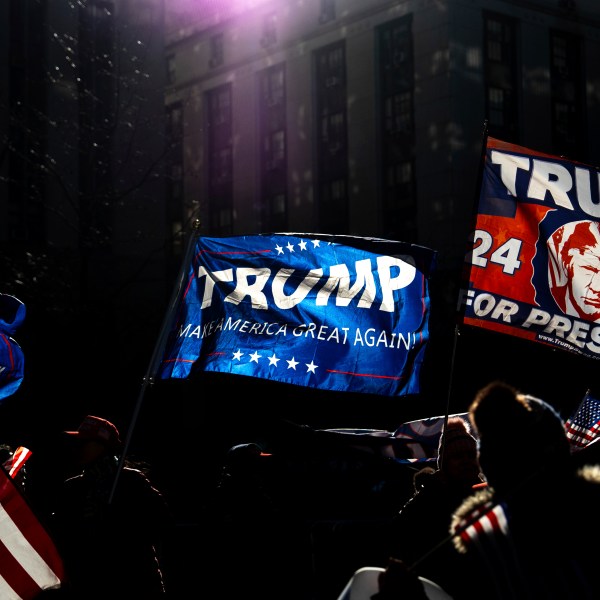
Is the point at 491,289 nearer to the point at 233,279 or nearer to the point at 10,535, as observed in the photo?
the point at 233,279

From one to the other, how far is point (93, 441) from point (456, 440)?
2.39 metres

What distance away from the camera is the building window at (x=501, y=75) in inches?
1398

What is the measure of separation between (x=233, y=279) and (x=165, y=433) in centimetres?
2080

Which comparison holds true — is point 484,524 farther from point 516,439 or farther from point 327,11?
point 327,11

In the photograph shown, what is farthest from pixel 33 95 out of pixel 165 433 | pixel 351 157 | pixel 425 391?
pixel 351 157

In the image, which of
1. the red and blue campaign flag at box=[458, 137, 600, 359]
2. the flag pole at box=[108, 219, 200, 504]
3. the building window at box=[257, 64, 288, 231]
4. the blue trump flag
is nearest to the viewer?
the flag pole at box=[108, 219, 200, 504]

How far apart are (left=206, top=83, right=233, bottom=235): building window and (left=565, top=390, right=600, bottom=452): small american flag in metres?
36.0

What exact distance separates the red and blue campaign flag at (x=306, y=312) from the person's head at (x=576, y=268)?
102cm

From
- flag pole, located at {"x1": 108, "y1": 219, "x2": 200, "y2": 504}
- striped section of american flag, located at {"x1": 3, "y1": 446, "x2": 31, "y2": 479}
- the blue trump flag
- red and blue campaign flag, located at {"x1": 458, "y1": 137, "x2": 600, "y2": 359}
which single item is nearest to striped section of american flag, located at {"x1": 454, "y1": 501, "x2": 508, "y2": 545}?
flag pole, located at {"x1": 108, "y1": 219, "x2": 200, "y2": 504}

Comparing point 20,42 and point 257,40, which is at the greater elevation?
point 257,40

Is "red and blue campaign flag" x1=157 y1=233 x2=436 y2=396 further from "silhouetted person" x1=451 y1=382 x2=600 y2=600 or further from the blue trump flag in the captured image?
"silhouetted person" x1=451 y1=382 x2=600 y2=600

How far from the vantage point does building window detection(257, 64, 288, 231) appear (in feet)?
135

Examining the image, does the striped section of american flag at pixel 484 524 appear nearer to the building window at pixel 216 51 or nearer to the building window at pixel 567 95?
the building window at pixel 567 95

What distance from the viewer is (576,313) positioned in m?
6.65
